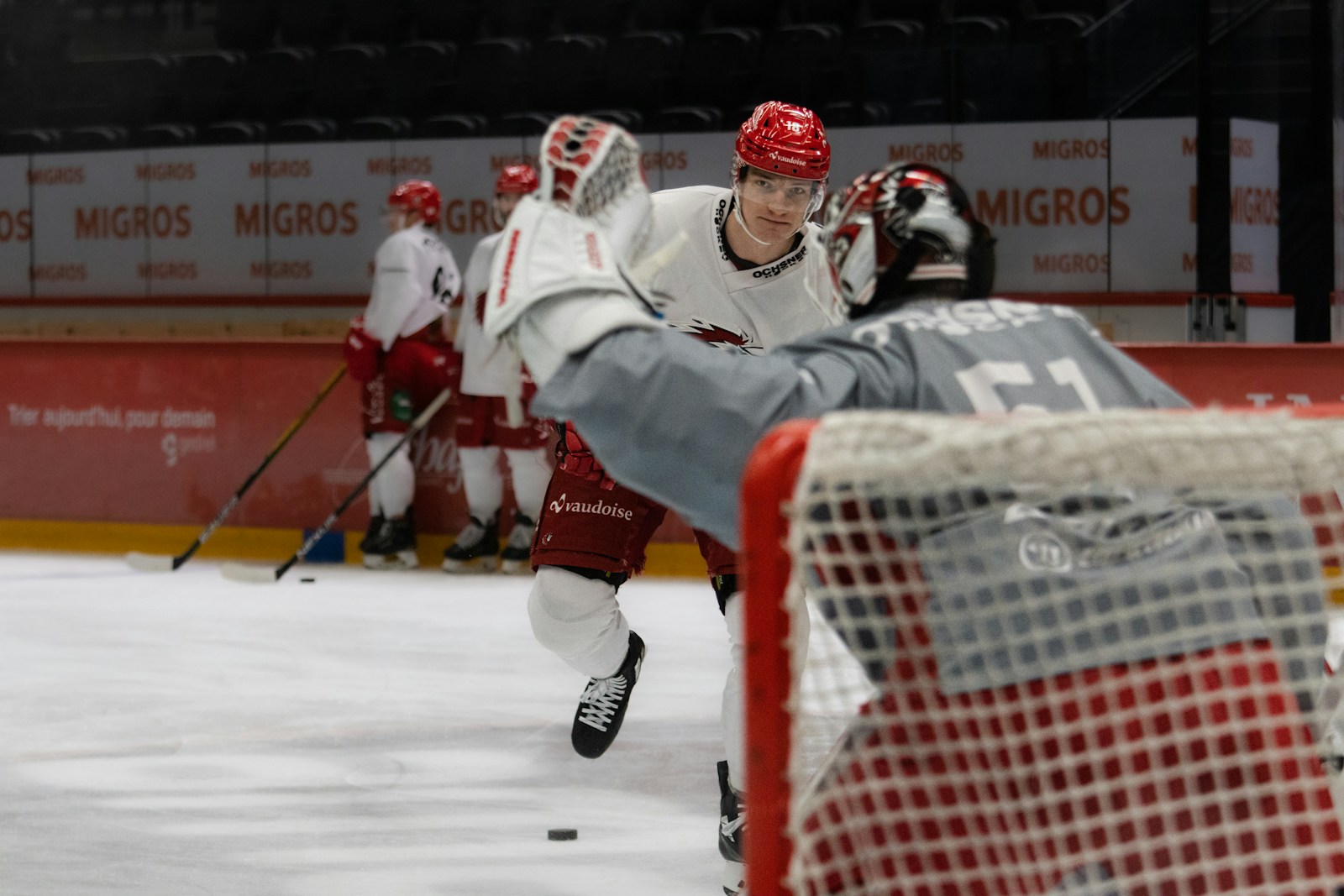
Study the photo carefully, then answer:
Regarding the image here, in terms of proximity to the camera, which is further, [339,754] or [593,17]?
[593,17]

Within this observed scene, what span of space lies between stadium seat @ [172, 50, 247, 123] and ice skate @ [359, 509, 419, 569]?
13.4 ft

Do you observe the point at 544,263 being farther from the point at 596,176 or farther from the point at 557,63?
the point at 557,63

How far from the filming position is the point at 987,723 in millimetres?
1104

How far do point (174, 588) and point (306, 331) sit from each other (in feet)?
8.56

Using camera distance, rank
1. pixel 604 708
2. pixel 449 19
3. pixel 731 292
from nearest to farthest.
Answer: pixel 731 292, pixel 604 708, pixel 449 19

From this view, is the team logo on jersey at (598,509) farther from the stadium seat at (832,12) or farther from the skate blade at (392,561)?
the stadium seat at (832,12)

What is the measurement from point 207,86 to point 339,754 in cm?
676

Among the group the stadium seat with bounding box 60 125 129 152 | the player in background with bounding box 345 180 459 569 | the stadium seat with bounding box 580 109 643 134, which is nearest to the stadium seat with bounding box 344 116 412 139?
the stadium seat with bounding box 580 109 643 134

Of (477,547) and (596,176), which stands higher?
(596,176)

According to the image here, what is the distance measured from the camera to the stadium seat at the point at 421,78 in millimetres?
8773

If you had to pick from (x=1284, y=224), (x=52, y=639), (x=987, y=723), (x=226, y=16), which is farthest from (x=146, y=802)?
(x=226, y=16)

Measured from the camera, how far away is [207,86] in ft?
29.8

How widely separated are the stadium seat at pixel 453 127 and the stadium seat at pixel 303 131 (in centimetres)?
55

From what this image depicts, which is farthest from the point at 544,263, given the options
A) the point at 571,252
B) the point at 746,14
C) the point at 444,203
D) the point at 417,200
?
the point at 746,14
